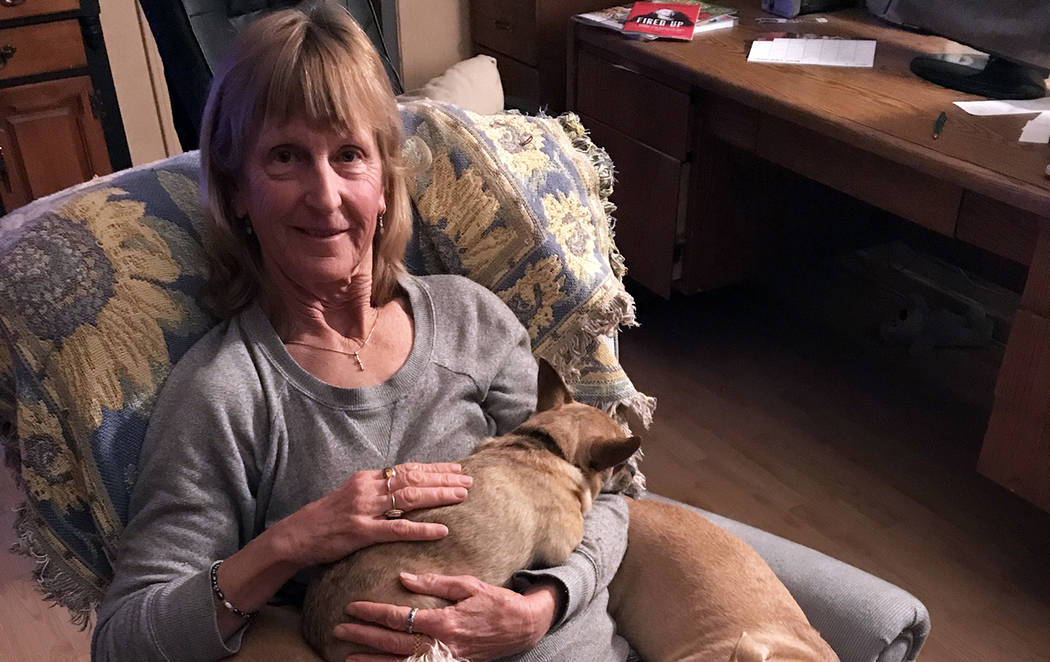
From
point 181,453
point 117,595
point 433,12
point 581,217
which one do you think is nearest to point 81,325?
point 181,453

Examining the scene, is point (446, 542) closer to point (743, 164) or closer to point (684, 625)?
point (684, 625)

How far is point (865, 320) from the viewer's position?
325 cm

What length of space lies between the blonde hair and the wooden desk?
1277 millimetres

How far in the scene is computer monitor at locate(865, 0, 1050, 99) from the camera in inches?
87.9

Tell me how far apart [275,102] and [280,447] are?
43 centimetres

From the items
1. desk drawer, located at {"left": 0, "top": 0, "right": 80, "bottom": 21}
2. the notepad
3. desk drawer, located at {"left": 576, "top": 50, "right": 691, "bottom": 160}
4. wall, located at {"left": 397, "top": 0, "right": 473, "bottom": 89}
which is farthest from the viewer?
wall, located at {"left": 397, "top": 0, "right": 473, "bottom": 89}

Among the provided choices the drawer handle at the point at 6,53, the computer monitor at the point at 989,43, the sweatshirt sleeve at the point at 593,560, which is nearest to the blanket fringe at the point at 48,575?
the sweatshirt sleeve at the point at 593,560

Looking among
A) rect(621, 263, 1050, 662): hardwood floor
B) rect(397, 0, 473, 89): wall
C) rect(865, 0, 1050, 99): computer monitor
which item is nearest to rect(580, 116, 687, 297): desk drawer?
rect(621, 263, 1050, 662): hardwood floor

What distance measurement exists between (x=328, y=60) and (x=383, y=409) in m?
0.45

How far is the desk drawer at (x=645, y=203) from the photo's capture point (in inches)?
110

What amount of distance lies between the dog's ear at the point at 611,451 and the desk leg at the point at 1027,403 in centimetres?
111

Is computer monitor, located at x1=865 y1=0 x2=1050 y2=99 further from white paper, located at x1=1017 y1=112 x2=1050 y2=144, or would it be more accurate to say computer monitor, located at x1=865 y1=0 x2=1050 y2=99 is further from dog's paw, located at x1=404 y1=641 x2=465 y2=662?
dog's paw, located at x1=404 y1=641 x2=465 y2=662

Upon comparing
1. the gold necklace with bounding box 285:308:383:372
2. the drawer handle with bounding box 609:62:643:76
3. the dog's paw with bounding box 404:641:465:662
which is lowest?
the dog's paw with bounding box 404:641:465:662

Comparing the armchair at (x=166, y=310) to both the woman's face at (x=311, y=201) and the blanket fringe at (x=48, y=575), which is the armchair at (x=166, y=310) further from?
the woman's face at (x=311, y=201)
